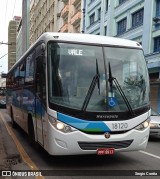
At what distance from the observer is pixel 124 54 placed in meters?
8.86

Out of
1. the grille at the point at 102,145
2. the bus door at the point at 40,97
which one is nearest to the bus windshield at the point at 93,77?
the bus door at the point at 40,97

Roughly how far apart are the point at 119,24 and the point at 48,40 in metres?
24.8

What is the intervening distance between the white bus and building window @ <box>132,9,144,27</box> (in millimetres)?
19373

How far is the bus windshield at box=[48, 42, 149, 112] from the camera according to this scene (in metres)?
8.09

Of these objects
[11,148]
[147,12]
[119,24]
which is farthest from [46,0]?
[11,148]

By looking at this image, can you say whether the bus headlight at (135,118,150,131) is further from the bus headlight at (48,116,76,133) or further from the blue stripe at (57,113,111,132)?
the bus headlight at (48,116,76,133)

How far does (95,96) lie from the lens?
8.12m

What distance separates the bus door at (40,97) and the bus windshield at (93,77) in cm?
40

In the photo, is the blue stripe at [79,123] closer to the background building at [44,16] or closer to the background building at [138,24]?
the background building at [138,24]

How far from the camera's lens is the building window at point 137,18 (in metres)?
27.7

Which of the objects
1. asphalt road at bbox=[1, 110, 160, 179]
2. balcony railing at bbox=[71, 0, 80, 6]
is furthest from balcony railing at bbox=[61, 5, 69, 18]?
asphalt road at bbox=[1, 110, 160, 179]

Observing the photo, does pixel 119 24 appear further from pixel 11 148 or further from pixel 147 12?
pixel 11 148

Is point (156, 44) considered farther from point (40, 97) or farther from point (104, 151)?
point (104, 151)

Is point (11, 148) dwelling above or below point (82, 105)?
below
